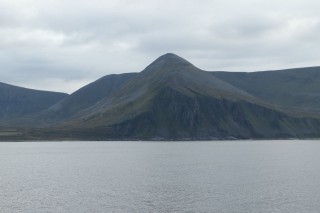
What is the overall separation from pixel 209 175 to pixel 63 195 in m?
44.9

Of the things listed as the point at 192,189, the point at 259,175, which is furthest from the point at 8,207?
the point at 259,175

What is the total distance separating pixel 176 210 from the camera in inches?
3046

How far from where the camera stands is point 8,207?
79938mm

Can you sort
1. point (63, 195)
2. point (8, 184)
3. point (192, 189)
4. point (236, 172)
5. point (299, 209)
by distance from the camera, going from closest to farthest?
point (299, 209) → point (63, 195) → point (192, 189) → point (8, 184) → point (236, 172)

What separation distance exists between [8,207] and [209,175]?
58307mm

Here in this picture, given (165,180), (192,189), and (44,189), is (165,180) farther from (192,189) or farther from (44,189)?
(44,189)

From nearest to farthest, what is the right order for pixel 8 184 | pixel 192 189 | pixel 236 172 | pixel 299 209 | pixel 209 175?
pixel 299 209, pixel 192 189, pixel 8 184, pixel 209 175, pixel 236 172

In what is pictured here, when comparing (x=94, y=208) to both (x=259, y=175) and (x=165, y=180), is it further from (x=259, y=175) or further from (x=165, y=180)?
(x=259, y=175)

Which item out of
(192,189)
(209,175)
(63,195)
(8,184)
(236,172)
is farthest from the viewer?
(236,172)

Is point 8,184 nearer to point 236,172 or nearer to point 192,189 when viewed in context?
point 192,189

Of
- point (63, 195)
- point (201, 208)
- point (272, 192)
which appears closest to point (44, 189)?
point (63, 195)

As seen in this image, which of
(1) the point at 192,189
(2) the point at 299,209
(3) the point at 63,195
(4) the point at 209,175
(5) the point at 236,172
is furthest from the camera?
(5) the point at 236,172

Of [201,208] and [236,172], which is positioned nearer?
[201,208]

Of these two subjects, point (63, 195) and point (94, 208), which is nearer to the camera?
point (94, 208)
